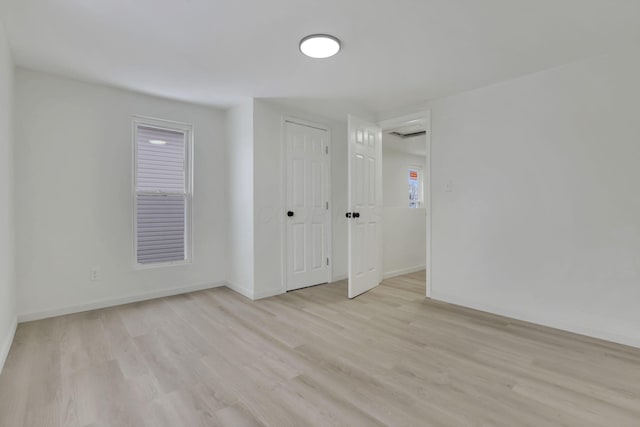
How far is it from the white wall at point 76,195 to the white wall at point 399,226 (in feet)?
9.76

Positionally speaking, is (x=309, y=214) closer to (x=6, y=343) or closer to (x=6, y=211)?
(x=6, y=211)

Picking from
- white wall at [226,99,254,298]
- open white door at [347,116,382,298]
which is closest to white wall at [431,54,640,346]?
open white door at [347,116,382,298]

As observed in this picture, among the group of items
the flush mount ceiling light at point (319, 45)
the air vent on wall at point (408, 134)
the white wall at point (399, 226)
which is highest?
the air vent on wall at point (408, 134)

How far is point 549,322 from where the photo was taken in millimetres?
2746

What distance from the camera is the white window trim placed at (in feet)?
11.2

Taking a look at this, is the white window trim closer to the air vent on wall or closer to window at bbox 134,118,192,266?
window at bbox 134,118,192,266

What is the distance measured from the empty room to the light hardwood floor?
0.02 m

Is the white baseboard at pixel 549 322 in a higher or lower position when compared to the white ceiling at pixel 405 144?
lower

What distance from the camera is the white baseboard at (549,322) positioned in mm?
2398

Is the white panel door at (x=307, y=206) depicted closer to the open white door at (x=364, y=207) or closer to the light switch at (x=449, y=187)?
the open white door at (x=364, y=207)

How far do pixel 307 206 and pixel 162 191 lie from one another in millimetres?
1756

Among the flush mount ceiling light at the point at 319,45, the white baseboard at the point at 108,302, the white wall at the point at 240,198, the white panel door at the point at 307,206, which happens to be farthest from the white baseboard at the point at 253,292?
the flush mount ceiling light at the point at 319,45

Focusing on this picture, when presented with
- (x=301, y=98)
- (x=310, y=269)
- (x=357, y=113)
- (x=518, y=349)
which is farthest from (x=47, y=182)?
(x=518, y=349)

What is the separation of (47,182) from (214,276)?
1984 mm
